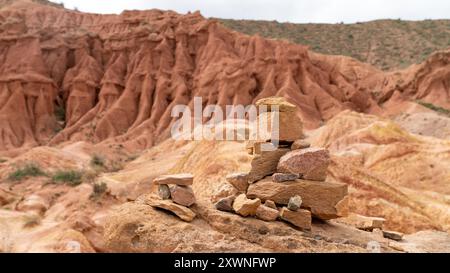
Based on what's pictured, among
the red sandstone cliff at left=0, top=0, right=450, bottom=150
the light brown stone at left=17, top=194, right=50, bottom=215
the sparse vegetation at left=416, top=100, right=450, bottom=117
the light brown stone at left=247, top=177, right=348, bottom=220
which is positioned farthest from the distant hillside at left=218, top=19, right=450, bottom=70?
the light brown stone at left=247, top=177, right=348, bottom=220

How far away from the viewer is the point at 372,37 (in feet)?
237

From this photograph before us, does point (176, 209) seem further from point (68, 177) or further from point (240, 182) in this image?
point (68, 177)

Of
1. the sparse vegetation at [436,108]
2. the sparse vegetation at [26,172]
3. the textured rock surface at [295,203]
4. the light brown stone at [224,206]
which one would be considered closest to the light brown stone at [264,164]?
the light brown stone at [224,206]

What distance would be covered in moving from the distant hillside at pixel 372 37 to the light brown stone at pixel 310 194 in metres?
58.0

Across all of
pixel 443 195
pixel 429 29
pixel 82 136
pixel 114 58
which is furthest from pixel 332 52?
pixel 443 195

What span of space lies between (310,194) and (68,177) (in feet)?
71.5

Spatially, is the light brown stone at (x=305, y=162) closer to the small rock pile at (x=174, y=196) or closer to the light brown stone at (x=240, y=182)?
the light brown stone at (x=240, y=182)

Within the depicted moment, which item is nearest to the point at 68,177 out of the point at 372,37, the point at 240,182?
the point at 240,182

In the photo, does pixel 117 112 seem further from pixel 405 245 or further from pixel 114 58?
pixel 405 245

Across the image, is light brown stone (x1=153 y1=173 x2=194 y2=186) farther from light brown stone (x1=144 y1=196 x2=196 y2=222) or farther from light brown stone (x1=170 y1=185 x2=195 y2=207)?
light brown stone (x1=144 y1=196 x2=196 y2=222)

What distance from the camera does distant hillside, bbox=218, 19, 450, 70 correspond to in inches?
2618

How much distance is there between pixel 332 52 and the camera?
221ft

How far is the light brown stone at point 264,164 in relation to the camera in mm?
8898

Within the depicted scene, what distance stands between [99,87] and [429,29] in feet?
152
